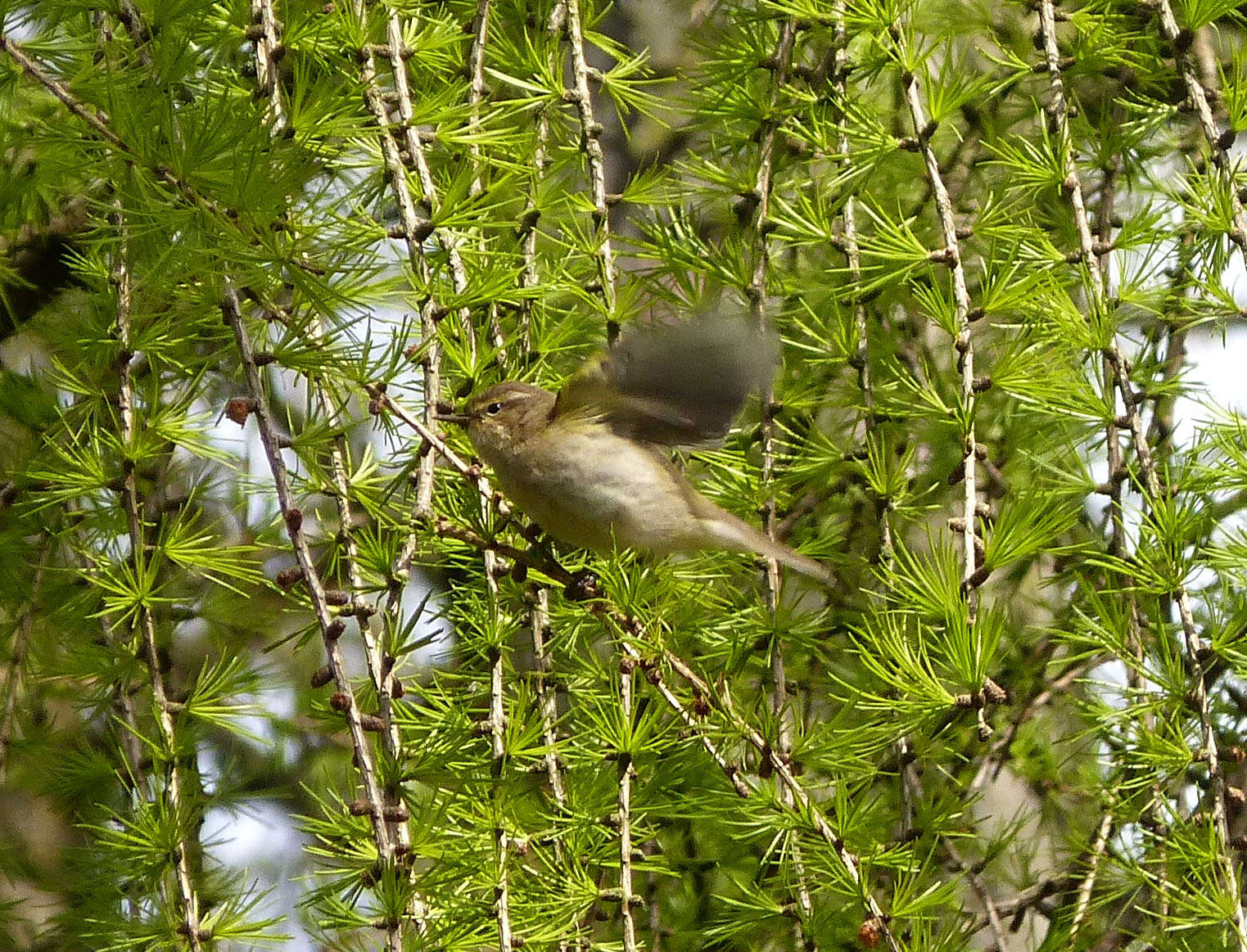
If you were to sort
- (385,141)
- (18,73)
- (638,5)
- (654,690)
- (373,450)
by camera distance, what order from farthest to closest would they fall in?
1. (638,5)
2. (373,450)
3. (654,690)
4. (385,141)
5. (18,73)

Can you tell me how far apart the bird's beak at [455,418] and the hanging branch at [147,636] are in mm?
460

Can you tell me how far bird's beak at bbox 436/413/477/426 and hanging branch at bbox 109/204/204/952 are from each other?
46 cm

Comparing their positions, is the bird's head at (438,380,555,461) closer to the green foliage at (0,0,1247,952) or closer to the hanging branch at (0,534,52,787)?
the green foliage at (0,0,1247,952)

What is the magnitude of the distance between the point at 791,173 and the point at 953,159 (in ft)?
1.32

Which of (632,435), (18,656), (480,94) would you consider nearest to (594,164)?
(480,94)

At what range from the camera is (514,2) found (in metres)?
2.74

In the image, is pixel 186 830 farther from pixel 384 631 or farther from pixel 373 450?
pixel 373 450

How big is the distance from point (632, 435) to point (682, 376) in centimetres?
48

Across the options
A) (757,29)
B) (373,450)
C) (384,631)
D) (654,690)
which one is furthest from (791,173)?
(384,631)

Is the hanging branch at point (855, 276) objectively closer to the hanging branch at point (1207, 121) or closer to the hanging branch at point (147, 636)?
the hanging branch at point (1207, 121)

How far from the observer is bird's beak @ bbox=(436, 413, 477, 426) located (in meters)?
2.20

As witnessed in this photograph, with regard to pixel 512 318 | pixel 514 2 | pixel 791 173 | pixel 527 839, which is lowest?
pixel 527 839

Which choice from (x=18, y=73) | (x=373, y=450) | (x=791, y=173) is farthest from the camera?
(x=791, y=173)

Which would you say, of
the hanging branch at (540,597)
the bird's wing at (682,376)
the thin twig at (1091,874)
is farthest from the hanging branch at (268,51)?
the thin twig at (1091,874)
